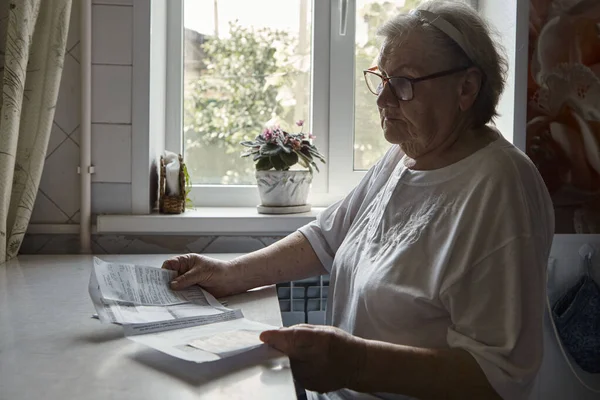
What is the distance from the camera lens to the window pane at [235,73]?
202 centimetres

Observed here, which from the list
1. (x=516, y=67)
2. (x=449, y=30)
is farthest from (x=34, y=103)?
(x=516, y=67)

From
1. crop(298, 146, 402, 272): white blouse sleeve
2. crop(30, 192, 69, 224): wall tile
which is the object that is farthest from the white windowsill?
crop(298, 146, 402, 272): white blouse sleeve

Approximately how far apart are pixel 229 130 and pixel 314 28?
0.43 m

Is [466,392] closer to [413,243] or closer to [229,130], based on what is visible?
[413,243]

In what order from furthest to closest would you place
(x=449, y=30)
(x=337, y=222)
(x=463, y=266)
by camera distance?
(x=337, y=222) → (x=449, y=30) → (x=463, y=266)

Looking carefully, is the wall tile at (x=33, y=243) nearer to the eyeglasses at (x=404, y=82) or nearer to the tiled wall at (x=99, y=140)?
the tiled wall at (x=99, y=140)

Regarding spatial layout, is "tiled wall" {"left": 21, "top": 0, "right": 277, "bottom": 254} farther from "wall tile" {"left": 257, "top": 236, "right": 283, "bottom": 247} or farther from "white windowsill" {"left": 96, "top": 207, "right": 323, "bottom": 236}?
"wall tile" {"left": 257, "top": 236, "right": 283, "bottom": 247}

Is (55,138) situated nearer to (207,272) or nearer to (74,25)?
(74,25)

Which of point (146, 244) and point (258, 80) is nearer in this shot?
point (146, 244)

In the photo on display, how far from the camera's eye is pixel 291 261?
1.42 m

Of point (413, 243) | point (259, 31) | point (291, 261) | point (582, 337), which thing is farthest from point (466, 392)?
point (259, 31)

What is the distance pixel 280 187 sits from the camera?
1.83 metres

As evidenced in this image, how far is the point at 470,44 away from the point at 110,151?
1048 millimetres

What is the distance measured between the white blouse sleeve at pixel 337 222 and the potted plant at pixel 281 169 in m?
0.40
